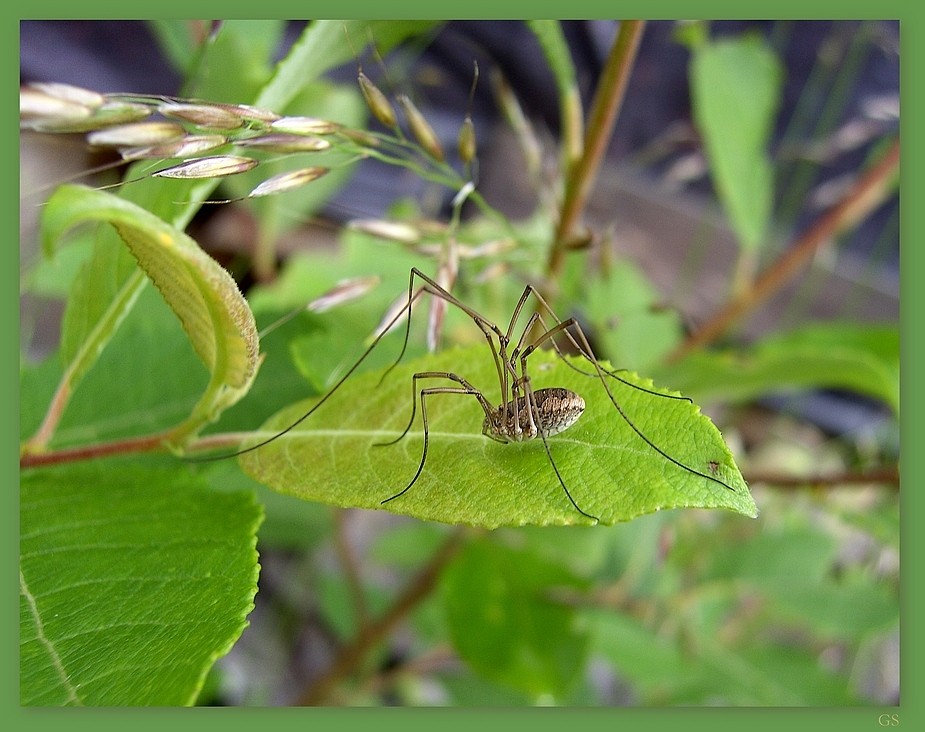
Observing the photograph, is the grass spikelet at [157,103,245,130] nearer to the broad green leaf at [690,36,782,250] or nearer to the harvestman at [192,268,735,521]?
the harvestman at [192,268,735,521]

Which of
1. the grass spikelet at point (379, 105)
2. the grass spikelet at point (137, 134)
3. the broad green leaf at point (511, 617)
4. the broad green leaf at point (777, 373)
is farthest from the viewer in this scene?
the broad green leaf at point (511, 617)

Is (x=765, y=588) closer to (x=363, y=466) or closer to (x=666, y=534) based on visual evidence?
(x=666, y=534)

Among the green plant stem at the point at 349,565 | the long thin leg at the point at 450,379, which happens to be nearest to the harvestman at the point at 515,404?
the long thin leg at the point at 450,379

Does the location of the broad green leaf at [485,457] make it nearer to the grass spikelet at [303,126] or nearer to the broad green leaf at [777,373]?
the grass spikelet at [303,126]

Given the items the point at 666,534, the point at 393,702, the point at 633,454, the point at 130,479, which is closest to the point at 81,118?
the point at 130,479

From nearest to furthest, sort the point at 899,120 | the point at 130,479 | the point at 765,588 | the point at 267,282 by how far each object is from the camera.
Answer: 1. the point at 130,479
2. the point at 899,120
3. the point at 765,588
4. the point at 267,282

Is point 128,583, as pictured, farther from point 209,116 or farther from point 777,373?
point 777,373
